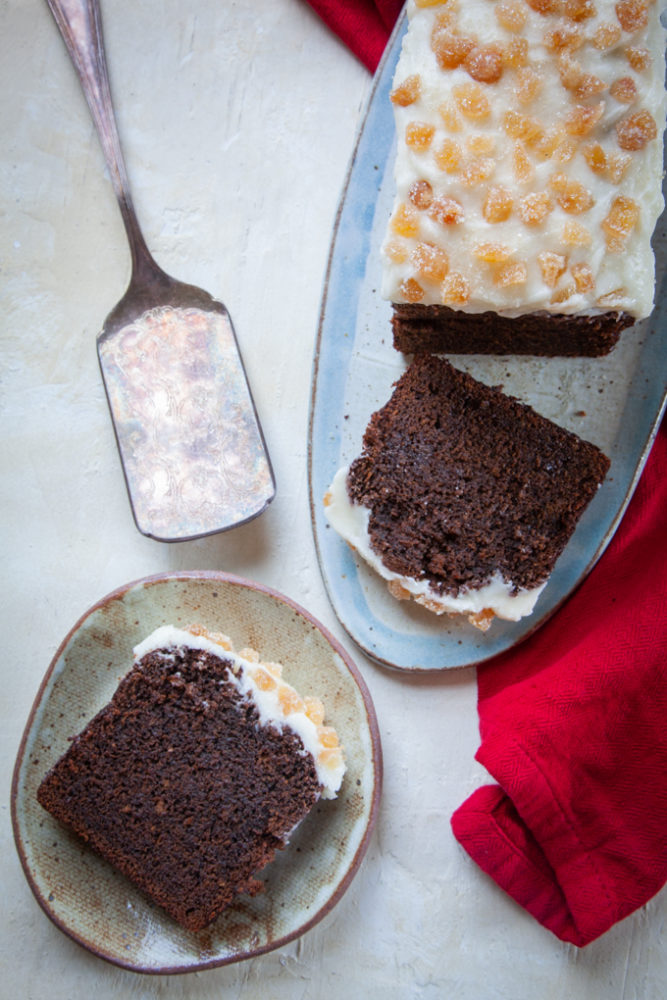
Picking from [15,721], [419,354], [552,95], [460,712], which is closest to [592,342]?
[419,354]

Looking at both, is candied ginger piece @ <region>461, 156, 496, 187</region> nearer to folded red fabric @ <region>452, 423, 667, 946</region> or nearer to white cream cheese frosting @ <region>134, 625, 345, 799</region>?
folded red fabric @ <region>452, 423, 667, 946</region>

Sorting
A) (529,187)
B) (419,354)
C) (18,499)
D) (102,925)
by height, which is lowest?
(102,925)

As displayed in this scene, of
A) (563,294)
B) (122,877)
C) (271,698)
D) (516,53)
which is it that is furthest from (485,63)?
(122,877)

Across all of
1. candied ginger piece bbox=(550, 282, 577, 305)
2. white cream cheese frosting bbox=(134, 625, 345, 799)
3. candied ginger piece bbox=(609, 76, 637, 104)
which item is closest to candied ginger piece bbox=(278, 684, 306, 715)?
white cream cheese frosting bbox=(134, 625, 345, 799)

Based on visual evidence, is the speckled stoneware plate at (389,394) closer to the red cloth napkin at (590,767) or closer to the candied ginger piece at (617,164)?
the red cloth napkin at (590,767)

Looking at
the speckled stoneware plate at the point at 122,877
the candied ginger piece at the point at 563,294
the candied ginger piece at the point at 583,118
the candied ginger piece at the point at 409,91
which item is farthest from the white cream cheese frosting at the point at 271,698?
the candied ginger piece at the point at 583,118

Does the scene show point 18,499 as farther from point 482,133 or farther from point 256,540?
point 482,133

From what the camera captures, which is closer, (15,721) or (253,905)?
(253,905)
